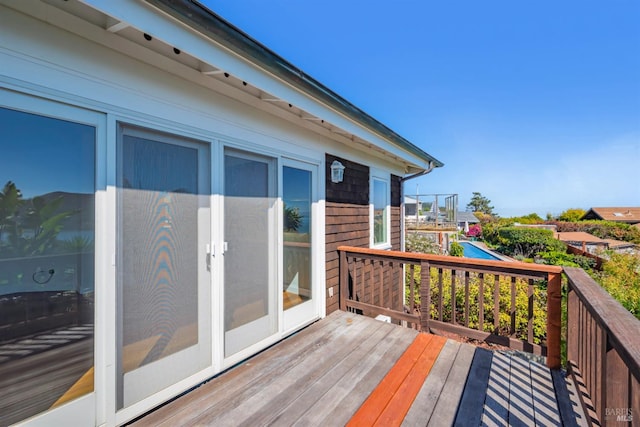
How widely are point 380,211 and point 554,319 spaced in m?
3.02

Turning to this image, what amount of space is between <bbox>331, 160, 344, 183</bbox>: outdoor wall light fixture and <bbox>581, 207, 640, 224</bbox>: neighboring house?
36459 mm

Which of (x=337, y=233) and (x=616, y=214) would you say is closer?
(x=337, y=233)

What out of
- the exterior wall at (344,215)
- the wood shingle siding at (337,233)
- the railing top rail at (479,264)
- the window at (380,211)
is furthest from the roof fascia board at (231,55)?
the window at (380,211)

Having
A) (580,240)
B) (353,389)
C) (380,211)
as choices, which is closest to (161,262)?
(353,389)

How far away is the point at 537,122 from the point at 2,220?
77.4ft

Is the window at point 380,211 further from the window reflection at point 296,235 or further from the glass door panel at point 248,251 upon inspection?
the glass door panel at point 248,251

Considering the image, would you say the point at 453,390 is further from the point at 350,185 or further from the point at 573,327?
the point at 350,185

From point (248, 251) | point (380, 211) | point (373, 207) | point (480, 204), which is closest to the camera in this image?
point (248, 251)

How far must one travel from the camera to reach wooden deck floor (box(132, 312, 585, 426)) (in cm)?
169

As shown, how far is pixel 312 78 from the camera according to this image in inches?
93.9

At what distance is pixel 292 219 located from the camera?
2988 mm

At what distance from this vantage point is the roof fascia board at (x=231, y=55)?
128 cm

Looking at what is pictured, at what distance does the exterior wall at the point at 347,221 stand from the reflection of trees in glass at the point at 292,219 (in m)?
0.52

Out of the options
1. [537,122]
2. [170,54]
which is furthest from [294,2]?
[537,122]
